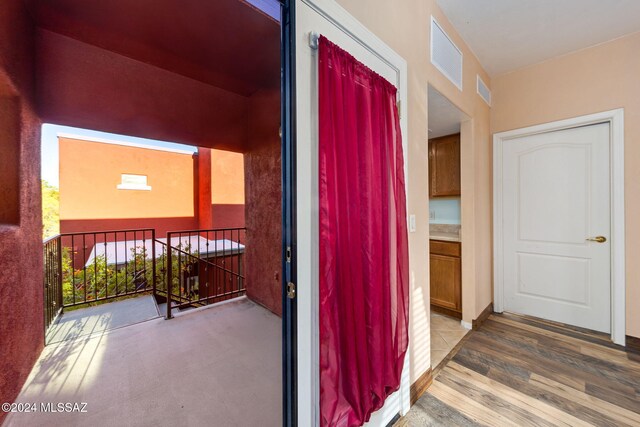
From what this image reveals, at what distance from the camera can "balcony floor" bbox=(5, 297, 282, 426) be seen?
1.52 metres

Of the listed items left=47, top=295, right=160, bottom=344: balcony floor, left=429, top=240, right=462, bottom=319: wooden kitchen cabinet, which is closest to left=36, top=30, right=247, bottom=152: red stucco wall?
left=47, top=295, right=160, bottom=344: balcony floor

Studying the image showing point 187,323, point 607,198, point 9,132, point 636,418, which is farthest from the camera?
point 187,323

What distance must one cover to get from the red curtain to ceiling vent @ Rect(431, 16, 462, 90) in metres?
0.92

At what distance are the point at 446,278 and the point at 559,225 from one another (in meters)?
1.27

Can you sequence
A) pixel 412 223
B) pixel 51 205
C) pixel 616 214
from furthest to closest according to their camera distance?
pixel 51 205, pixel 616 214, pixel 412 223

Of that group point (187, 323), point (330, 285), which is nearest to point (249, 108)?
point (187, 323)

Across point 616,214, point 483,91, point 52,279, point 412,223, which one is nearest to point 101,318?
point 52,279

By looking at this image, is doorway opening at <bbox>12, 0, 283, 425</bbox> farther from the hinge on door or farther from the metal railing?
the hinge on door

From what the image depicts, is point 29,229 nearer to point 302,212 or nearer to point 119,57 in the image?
point 119,57

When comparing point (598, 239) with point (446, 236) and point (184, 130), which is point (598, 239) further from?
point (184, 130)

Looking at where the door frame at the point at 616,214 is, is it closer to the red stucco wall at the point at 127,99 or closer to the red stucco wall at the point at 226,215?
the red stucco wall at the point at 127,99

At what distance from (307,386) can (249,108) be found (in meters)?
3.43

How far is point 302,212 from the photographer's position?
38.0 inches

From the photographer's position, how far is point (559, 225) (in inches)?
102
